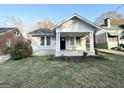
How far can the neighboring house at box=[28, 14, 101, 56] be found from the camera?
16750 mm

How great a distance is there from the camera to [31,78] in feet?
25.4

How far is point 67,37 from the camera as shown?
70.0 ft

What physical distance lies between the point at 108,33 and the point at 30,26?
38.9m

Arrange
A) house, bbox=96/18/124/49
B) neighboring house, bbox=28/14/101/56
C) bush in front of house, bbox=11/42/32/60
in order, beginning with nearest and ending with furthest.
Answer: bush in front of house, bbox=11/42/32/60 → neighboring house, bbox=28/14/101/56 → house, bbox=96/18/124/49

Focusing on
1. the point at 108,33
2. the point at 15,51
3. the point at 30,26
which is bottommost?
the point at 15,51

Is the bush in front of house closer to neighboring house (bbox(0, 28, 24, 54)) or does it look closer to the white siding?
the white siding

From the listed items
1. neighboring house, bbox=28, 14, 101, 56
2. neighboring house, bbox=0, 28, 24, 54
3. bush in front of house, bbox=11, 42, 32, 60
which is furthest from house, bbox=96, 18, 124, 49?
neighboring house, bbox=0, 28, 24, 54

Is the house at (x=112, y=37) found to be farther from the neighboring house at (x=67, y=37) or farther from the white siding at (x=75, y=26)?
the white siding at (x=75, y=26)

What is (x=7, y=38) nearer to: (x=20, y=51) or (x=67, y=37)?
(x=67, y=37)

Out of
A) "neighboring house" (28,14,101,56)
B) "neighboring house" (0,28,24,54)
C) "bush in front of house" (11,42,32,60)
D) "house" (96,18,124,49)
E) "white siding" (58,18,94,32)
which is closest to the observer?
"bush in front of house" (11,42,32,60)
